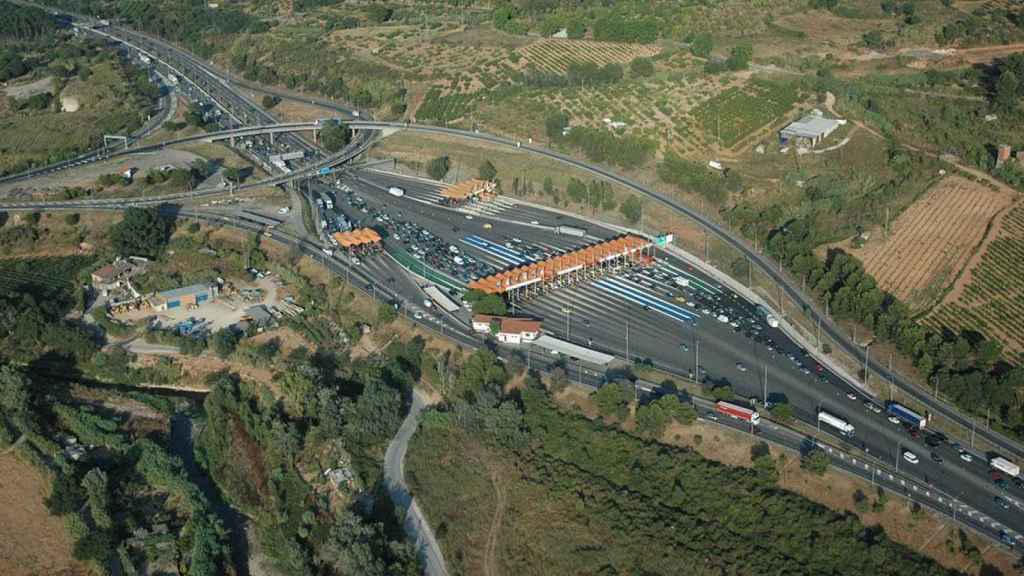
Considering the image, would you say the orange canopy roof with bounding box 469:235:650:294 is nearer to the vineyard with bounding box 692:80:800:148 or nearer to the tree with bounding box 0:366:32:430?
the vineyard with bounding box 692:80:800:148

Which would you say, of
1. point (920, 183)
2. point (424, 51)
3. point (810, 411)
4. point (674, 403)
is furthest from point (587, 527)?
point (424, 51)

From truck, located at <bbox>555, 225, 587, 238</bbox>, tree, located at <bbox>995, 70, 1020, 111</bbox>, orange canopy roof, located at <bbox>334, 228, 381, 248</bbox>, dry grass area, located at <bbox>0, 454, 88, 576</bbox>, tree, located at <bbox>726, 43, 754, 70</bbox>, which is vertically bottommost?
dry grass area, located at <bbox>0, 454, 88, 576</bbox>

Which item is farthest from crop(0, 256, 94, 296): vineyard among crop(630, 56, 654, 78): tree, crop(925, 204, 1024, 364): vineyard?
crop(925, 204, 1024, 364): vineyard

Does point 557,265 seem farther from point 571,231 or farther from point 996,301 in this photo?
point 996,301

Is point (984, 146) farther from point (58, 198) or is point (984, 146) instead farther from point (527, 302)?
point (58, 198)

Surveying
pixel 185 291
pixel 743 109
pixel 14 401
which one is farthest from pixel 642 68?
pixel 14 401

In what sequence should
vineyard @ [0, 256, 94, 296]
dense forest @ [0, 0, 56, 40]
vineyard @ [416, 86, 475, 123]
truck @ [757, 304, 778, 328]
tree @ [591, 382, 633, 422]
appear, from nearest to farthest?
1. tree @ [591, 382, 633, 422]
2. truck @ [757, 304, 778, 328]
3. vineyard @ [0, 256, 94, 296]
4. vineyard @ [416, 86, 475, 123]
5. dense forest @ [0, 0, 56, 40]

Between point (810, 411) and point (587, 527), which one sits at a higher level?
point (810, 411)

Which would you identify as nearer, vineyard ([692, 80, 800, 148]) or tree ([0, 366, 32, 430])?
tree ([0, 366, 32, 430])
